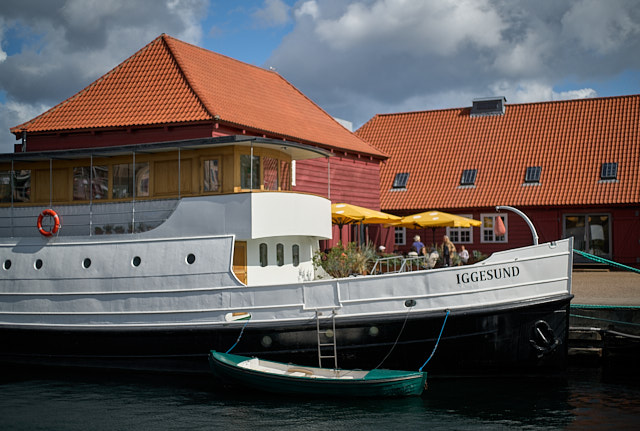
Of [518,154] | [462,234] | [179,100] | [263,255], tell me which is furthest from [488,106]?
[263,255]

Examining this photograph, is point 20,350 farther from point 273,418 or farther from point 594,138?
point 594,138

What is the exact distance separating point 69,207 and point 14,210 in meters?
1.45

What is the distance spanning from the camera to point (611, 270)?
98.5 ft

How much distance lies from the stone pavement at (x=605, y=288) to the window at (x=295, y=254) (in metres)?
6.96

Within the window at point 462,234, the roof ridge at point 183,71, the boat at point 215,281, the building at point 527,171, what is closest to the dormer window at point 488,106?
the building at point 527,171

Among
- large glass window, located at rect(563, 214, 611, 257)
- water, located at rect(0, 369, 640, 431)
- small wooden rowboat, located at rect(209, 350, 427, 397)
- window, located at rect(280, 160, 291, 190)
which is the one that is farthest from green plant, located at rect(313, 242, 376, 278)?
large glass window, located at rect(563, 214, 611, 257)

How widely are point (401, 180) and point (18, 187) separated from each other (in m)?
20.9

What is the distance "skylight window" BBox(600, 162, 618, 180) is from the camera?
103 feet

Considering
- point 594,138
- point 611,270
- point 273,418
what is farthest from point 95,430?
point 594,138

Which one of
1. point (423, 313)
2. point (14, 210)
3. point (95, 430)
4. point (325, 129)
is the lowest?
point (95, 430)

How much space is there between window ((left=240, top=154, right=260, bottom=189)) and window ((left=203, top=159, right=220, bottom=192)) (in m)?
0.48

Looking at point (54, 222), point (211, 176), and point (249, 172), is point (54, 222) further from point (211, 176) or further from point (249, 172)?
point (249, 172)

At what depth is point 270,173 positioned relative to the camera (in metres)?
16.3

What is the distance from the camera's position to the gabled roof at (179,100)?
76.6ft
